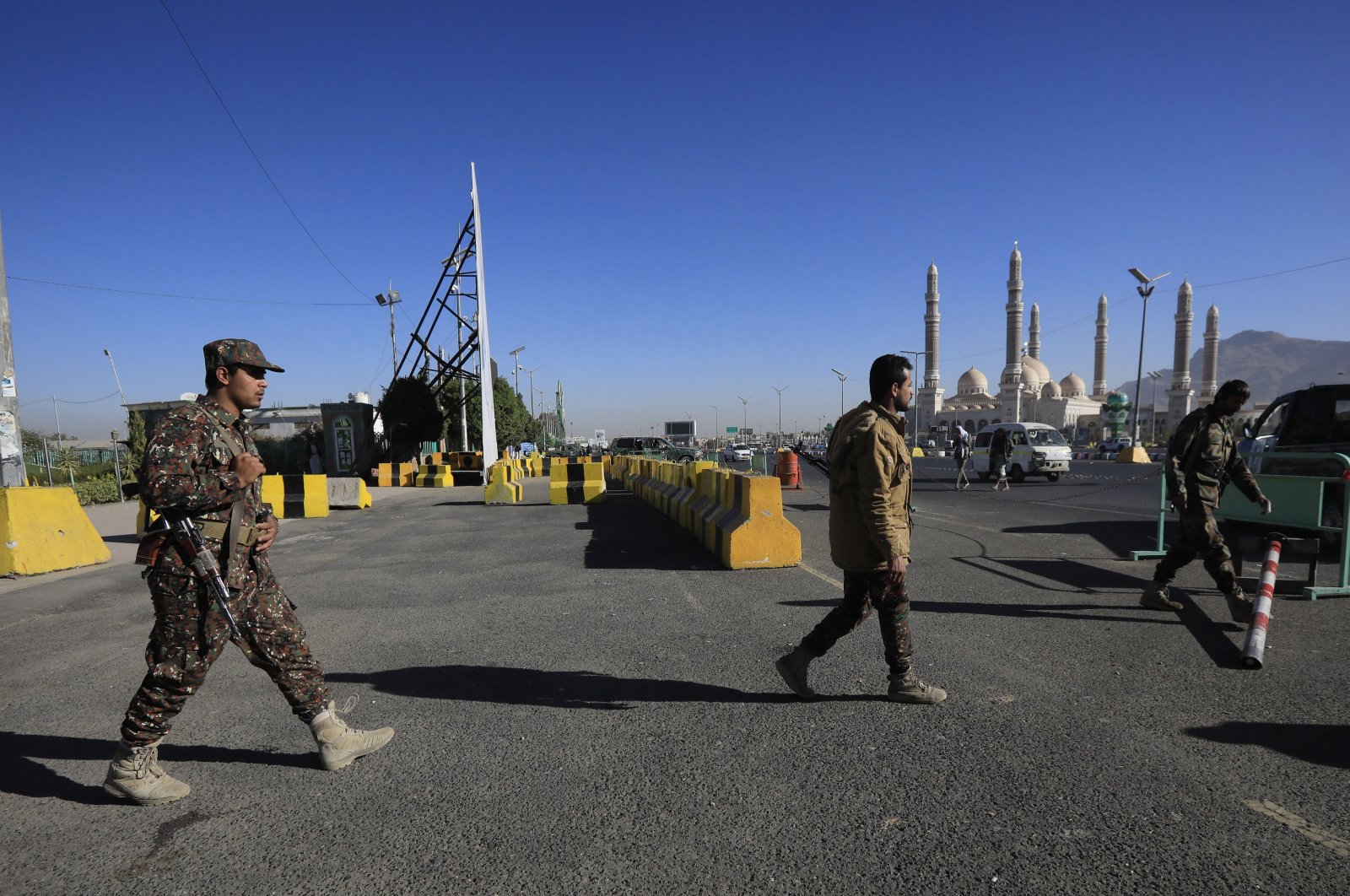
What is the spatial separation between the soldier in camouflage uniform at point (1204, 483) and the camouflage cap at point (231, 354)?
602 cm

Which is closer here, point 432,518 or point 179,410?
point 179,410

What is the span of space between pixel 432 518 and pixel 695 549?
664 centimetres

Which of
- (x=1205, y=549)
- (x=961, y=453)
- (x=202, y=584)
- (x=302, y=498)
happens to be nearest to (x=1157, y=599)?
(x=1205, y=549)

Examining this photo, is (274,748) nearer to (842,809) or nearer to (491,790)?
(491,790)

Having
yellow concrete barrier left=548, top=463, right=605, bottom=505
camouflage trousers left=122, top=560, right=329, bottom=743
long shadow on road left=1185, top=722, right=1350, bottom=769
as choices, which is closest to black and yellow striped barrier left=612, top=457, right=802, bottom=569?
long shadow on road left=1185, top=722, right=1350, bottom=769

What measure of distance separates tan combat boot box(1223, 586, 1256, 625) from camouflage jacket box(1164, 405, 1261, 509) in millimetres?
640

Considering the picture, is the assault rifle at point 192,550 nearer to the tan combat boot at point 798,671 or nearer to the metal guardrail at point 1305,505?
the tan combat boot at point 798,671

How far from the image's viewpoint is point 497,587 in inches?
266

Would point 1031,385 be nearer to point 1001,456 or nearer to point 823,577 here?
point 1001,456

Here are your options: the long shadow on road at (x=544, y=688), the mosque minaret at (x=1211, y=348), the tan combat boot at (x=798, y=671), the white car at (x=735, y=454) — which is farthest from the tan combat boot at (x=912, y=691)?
the mosque minaret at (x=1211, y=348)

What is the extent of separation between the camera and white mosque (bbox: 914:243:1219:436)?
322 feet

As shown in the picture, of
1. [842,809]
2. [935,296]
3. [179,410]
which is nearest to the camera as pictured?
[842,809]

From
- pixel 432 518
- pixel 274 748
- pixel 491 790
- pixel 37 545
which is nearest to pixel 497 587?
pixel 274 748

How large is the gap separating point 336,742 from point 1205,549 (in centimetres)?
581
